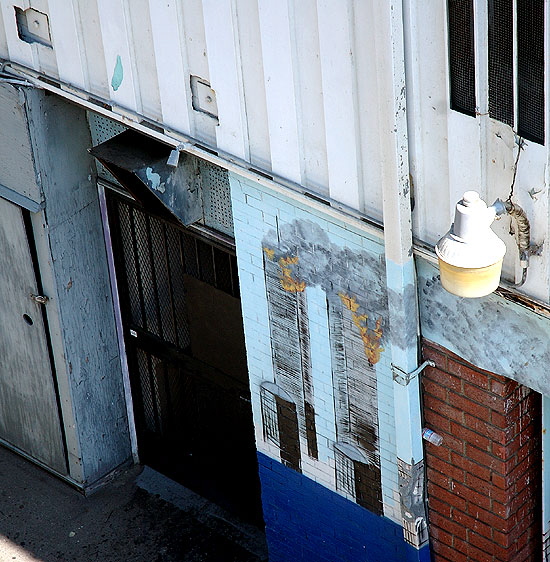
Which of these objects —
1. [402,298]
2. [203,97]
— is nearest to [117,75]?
[203,97]

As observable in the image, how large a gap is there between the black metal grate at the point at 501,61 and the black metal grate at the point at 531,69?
37 mm

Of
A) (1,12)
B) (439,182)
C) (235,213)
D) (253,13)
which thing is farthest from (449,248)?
(1,12)

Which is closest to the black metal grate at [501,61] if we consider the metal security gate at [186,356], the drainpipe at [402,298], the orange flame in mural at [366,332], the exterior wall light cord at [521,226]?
the exterior wall light cord at [521,226]

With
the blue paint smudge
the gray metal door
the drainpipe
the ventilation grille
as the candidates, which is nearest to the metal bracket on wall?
the drainpipe

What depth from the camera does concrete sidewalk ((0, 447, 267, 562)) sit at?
719 cm

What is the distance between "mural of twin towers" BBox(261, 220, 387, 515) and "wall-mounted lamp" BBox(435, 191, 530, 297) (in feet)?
3.79

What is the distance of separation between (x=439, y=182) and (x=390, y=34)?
0.64 metres

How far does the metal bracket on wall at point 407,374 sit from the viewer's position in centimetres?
505

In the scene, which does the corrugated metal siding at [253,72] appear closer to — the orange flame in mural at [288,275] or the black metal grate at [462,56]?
the black metal grate at [462,56]

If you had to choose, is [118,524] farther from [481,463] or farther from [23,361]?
[481,463]

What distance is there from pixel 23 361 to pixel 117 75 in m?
2.55

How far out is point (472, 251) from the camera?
382 cm

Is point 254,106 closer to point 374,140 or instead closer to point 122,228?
point 374,140

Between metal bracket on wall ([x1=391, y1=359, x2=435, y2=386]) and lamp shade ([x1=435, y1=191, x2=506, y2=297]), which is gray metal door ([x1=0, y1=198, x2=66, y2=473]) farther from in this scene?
lamp shade ([x1=435, y1=191, x2=506, y2=297])
